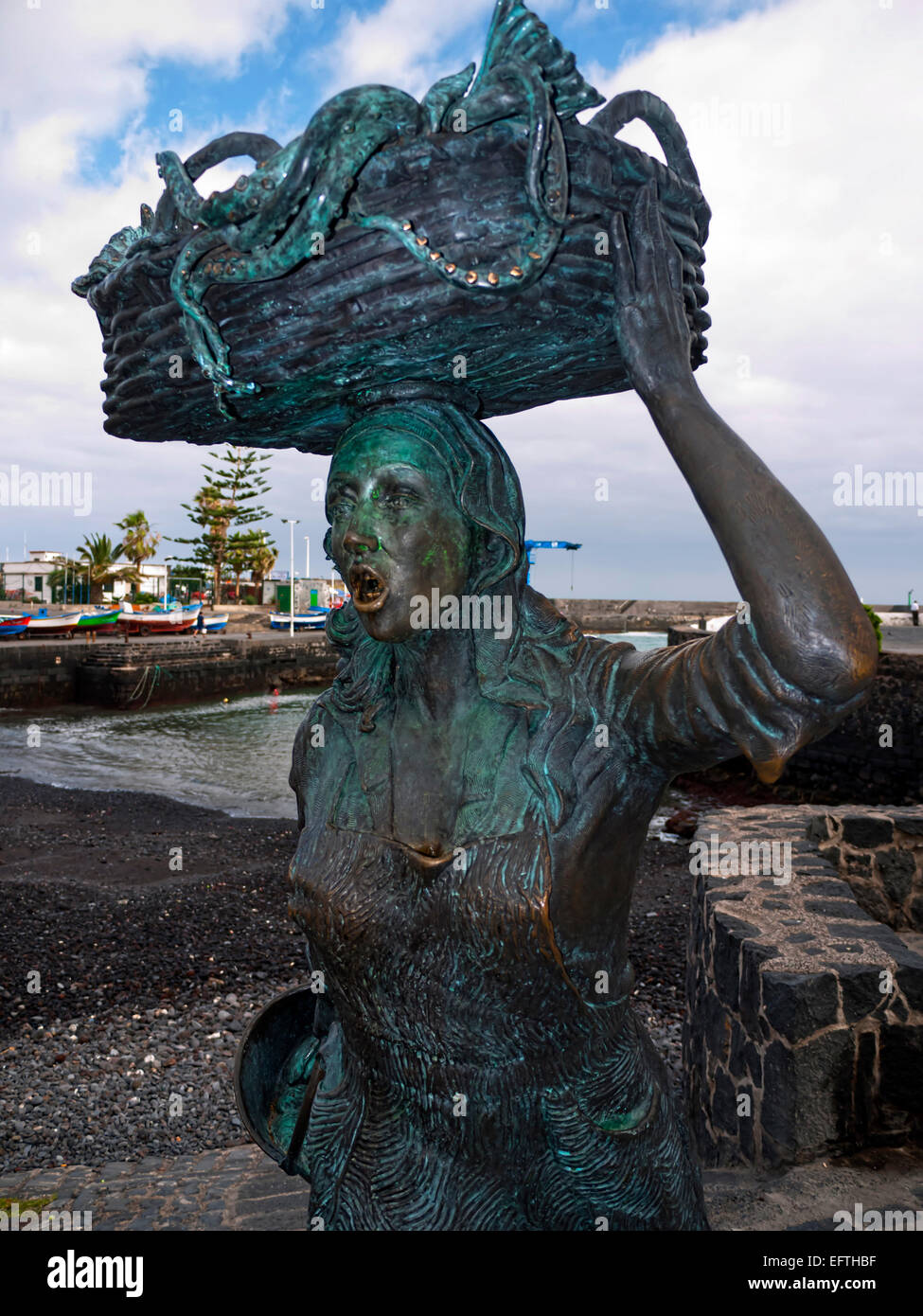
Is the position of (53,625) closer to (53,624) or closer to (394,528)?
(53,624)

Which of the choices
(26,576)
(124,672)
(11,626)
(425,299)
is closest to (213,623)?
(11,626)

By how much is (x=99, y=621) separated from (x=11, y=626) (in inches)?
200

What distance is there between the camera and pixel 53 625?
38.8 meters

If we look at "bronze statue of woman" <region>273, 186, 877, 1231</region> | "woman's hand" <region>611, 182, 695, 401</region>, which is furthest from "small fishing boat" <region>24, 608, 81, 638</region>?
"woman's hand" <region>611, 182, 695, 401</region>

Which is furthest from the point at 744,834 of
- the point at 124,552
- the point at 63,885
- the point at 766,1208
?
the point at 124,552

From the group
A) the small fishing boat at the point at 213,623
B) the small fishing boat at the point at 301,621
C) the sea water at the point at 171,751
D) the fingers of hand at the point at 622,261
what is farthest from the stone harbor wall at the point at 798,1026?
the small fishing boat at the point at 301,621

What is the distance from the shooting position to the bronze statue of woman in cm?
155

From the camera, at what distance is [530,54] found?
1.30 metres

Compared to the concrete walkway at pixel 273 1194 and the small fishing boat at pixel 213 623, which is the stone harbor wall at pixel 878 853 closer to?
the concrete walkway at pixel 273 1194

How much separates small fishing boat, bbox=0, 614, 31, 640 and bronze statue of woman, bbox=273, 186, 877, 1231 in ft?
127

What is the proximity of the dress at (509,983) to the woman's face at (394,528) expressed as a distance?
Result: 0.96 ft

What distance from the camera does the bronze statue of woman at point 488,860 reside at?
1.55m
